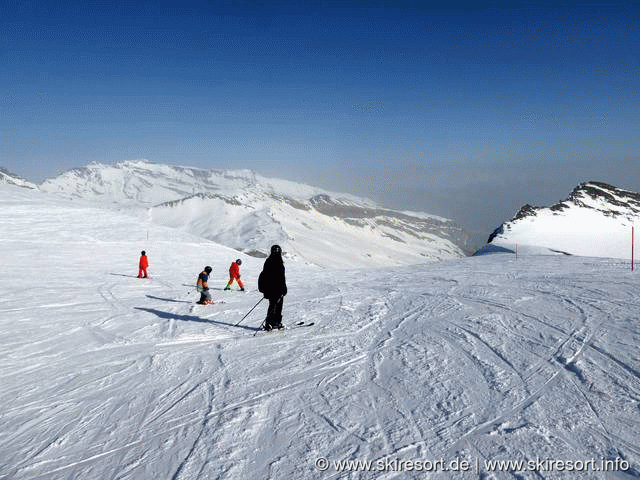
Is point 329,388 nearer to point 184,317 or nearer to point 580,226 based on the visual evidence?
point 184,317

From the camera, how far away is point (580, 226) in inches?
2918

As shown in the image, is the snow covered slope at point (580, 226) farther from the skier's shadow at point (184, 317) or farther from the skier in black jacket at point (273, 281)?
the skier in black jacket at point (273, 281)

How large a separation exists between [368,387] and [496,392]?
80.6 inches

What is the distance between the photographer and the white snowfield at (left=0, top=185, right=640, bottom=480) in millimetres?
4602

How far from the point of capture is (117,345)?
9281 millimetres

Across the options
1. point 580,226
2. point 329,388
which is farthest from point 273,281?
point 580,226

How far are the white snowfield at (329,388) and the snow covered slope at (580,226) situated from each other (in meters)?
47.5

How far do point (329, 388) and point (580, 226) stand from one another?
84.7 m

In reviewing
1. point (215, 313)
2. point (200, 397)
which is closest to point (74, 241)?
point (215, 313)

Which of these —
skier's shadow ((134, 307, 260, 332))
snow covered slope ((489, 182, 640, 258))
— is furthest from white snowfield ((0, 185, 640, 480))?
snow covered slope ((489, 182, 640, 258))

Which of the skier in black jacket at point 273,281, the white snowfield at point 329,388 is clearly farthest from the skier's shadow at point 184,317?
the skier in black jacket at point 273,281

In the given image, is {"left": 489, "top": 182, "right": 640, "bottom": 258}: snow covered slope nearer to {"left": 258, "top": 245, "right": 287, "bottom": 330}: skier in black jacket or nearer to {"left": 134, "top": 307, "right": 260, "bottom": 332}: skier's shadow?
{"left": 134, "top": 307, "right": 260, "bottom": 332}: skier's shadow

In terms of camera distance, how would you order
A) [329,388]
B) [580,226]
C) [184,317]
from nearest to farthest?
[329,388], [184,317], [580,226]

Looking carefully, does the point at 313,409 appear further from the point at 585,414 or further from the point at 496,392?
the point at 585,414
